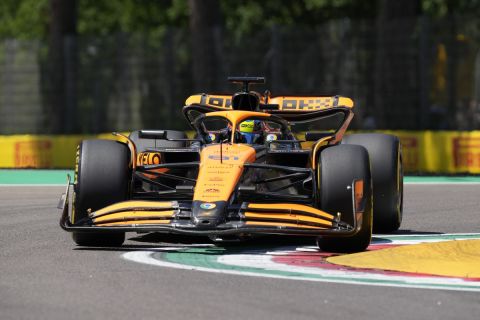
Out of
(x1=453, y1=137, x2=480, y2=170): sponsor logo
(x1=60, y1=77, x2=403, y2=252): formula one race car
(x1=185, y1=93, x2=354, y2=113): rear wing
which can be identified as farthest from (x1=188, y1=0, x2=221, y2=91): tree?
(x1=60, y1=77, x2=403, y2=252): formula one race car

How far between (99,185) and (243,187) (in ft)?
3.72

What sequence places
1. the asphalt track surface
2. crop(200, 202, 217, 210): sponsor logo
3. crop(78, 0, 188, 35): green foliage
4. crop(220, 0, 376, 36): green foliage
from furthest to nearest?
crop(78, 0, 188, 35): green foliage < crop(220, 0, 376, 36): green foliage < crop(200, 202, 217, 210): sponsor logo < the asphalt track surface

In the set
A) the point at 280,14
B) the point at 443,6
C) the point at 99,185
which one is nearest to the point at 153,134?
the point at 99,185

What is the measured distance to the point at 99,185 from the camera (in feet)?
35.9

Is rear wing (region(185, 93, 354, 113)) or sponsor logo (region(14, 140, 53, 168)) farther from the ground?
rear wing (region(185, 93, 354, 113))

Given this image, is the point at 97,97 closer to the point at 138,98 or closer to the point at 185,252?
the point at 138,98

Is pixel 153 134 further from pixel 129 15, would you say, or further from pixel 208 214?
pixel 129 15

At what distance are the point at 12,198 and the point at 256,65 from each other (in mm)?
10233

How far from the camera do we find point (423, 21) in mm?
24438

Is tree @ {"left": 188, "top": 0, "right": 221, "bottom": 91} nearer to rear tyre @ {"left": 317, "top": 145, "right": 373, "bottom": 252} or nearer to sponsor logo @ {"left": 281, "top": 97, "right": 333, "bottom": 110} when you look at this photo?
sponsor logo @ {"left": 281, "top": 97, "right": 333, "bottom": 110}

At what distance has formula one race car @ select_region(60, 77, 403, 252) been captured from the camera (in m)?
10.2

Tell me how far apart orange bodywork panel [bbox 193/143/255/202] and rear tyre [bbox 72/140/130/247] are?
2.20 feet

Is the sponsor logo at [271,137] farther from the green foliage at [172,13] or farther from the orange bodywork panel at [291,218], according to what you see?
the green foliage at [172,13]

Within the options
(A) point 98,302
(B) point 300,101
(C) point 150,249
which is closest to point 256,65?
(B) point 300,101
